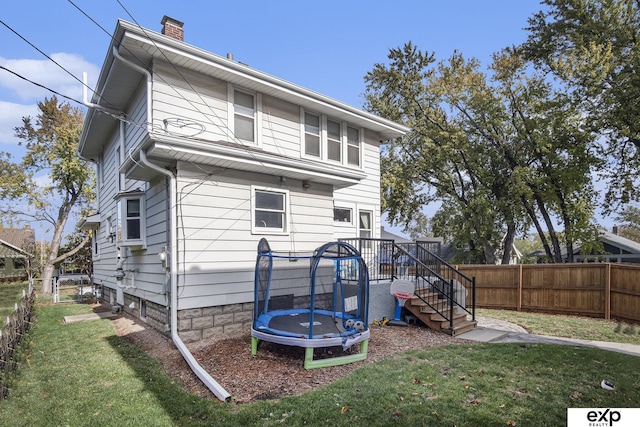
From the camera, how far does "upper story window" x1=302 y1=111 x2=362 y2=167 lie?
10477mm

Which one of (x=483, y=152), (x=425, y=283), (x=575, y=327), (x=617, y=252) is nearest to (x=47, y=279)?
(x=425, y=283)

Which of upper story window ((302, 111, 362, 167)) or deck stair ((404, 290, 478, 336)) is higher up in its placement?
upper story window ((302, 111, 362, 167))

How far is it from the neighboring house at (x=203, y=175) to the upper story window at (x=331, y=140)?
6 cm

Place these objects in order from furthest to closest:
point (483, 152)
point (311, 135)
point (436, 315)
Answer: point (483, 152) → point (311, 135) → point (436, 315)

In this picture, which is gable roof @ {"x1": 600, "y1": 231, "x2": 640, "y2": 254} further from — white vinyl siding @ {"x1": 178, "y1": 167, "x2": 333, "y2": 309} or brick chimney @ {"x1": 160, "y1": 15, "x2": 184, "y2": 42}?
brick chimney @ {"x1": 160, "y1": 15, "x2": 184, "y2": 42}

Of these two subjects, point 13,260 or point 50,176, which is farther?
point 13,260

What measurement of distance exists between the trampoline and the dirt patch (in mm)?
294

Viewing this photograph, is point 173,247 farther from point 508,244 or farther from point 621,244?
point 621,244

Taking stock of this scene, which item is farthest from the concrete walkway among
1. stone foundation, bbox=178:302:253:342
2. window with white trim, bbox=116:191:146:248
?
window with white trim, bbox=116:191:146:248

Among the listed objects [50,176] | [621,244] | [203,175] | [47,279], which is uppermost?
[50,176]

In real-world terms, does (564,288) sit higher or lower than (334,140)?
lower

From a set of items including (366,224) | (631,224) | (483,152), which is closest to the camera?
(366,224)

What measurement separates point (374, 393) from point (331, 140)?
7839 mm

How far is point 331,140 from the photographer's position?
36.6ft
